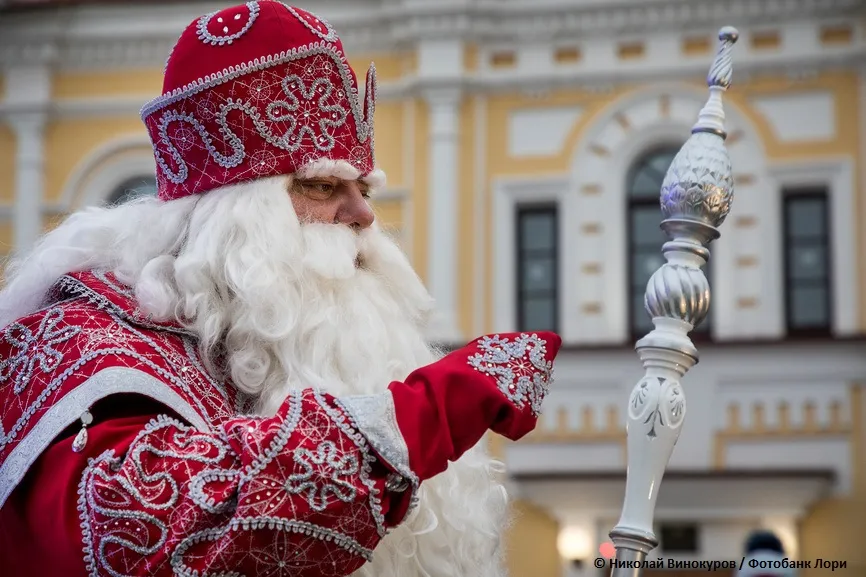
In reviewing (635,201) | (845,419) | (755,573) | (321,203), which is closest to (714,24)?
(635,201)

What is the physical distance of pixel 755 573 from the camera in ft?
17.6

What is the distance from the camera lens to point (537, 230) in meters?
14.5

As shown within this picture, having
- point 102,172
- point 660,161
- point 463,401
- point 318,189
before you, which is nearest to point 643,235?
point 660,161

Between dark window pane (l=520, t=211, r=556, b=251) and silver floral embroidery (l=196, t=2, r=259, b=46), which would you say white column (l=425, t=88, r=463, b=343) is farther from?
silver floral embroidery (l=196, t=2, r=259, b=46)

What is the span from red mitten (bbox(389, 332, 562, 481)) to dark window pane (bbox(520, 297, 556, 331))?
12.0 metres

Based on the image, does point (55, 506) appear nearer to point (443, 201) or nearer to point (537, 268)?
point (443, 201)

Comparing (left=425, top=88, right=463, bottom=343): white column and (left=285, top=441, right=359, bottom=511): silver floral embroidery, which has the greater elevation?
(left=425, top=88, right=463, bottom=343): white column

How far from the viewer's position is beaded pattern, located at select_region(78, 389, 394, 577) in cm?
209

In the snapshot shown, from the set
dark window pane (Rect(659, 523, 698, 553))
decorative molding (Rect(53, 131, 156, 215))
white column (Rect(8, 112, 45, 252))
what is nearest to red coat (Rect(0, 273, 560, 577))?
dark window pane (Rect(659, 523, 698, 553))

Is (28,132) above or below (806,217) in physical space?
above

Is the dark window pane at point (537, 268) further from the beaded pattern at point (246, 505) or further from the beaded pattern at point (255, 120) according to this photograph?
the beaded pattern at point (246, 505)

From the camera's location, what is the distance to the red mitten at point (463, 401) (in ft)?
7.08

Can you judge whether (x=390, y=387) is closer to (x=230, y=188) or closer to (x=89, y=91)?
(x=230, y=188)

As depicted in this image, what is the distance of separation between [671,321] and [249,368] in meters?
0.67
